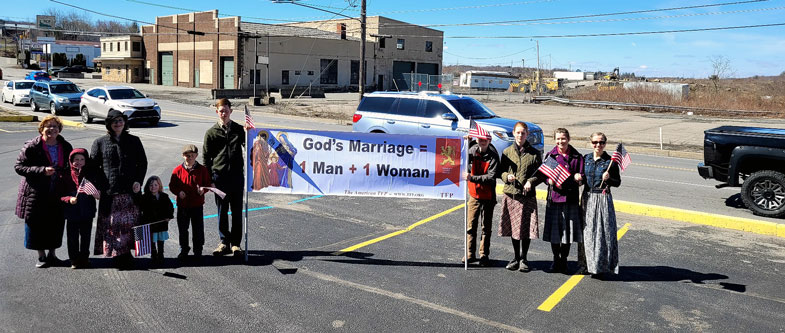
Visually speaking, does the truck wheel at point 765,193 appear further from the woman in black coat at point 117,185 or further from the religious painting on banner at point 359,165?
the woman in black coat at point 117,185

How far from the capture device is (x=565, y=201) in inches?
248

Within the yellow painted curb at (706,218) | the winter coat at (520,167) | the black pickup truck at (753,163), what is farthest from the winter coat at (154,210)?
the black pickup truck at (753,163)

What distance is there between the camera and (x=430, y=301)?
18.7ft

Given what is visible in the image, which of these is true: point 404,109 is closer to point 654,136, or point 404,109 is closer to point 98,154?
point 98,154

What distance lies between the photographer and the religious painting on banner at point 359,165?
6973mm

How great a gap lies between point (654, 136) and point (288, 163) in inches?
866

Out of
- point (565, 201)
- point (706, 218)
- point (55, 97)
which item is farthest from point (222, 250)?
point (55, 97)

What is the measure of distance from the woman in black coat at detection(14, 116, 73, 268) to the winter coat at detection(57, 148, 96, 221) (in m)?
0.07

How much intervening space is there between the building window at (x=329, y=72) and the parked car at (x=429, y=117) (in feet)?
164

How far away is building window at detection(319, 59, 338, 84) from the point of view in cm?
6464

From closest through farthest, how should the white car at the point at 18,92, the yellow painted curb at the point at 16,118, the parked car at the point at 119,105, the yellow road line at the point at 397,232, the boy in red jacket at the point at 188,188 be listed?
the boy in red jacket at the point at 188,188, the yellow road line at the point at 397,232, the parked car at the point at 119,105, the yellow painted curb at the point at 16,118, the white car at the point at 18,92

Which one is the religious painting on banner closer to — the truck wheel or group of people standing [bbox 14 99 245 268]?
group of people standing [bbox 14 99 245 268]

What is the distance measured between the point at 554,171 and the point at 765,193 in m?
5.50

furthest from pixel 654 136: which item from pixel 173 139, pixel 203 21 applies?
pixel 203 21
